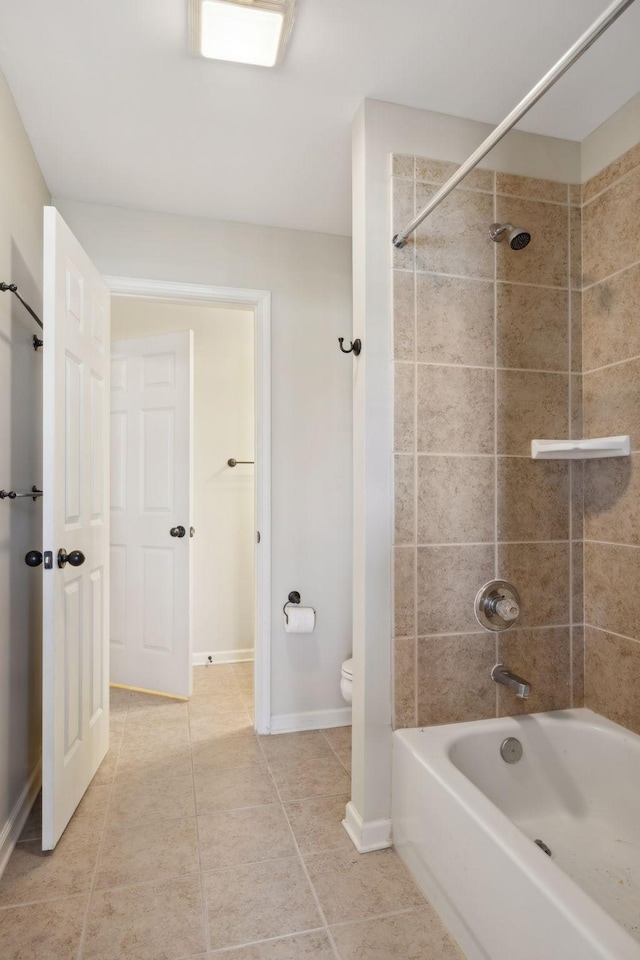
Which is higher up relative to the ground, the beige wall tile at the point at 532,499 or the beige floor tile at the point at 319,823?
the beige wall tile at the point at 532,499

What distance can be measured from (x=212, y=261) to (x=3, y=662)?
6.20ft

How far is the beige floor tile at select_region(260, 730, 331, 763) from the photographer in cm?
244

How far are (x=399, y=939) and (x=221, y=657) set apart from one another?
2496 mm

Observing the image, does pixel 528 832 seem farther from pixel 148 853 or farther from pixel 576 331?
pixel 576 331

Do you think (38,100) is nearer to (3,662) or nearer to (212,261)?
(212,261)

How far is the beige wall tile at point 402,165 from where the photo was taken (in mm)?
1850

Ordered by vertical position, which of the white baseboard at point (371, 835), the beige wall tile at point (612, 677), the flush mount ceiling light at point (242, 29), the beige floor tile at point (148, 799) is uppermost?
the flush mount ceiling light at point (242, 29)

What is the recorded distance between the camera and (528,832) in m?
1.70

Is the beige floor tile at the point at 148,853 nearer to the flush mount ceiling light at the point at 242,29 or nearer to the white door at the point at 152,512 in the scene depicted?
the white door at the point at 152,512

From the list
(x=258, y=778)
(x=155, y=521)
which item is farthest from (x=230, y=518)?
(x=258, y=778)

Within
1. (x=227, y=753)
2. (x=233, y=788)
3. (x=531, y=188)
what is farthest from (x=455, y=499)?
(x=227, y=753)

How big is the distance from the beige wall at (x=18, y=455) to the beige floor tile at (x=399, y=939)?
106 centimetres

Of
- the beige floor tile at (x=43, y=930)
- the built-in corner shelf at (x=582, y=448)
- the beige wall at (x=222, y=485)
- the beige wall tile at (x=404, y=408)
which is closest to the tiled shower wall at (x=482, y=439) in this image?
the beige wall tile at (x=404, y=408)

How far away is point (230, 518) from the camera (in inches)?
150
